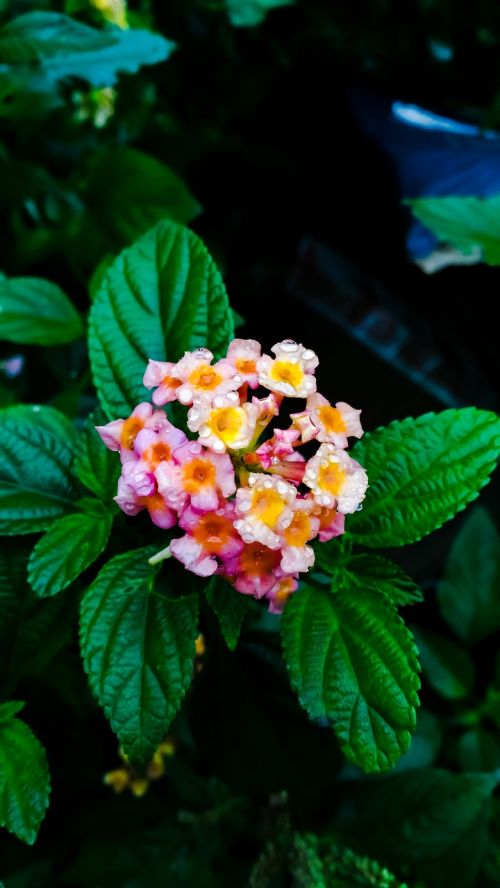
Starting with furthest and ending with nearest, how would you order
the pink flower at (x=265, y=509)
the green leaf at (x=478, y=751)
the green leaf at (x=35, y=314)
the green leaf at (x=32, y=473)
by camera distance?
the green leaf at (x=478, y=751) → the green leaf at (x=35, y=314) → the green leaf at (x=32, y=473) → the pink flower at (x=265, y=509)

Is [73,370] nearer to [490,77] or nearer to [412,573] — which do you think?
[412,573]

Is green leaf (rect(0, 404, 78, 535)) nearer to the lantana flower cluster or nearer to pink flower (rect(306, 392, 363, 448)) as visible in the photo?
the lantana flower cluster

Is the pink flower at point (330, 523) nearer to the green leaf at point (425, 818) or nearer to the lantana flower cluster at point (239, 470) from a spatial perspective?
the lantana flower cluster at point (239, 470)

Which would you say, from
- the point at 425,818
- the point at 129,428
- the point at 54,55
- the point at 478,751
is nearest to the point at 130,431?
the point at 129,428

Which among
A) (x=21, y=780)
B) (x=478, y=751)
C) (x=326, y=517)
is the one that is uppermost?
(x=326, y=517)

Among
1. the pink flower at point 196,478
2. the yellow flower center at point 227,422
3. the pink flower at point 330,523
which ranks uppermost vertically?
the yellow flower center at point 227,422

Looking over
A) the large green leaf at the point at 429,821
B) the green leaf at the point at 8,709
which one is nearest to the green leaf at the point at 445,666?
the large green leaf at the point at 429,821

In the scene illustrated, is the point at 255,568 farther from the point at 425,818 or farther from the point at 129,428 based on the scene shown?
the point at 425,818
